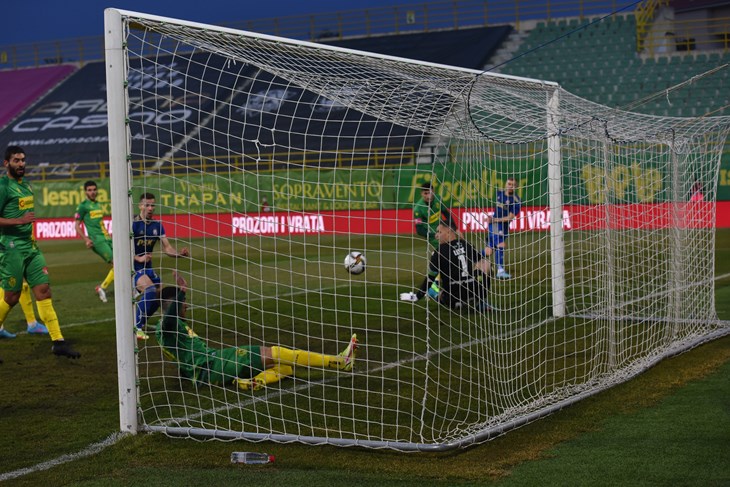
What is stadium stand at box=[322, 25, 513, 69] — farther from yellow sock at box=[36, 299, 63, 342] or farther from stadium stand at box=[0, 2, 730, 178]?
yellow sock at box=[36, 299, 63, 342]

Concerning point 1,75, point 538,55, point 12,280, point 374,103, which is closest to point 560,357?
point 374,103

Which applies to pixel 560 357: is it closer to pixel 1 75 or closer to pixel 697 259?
pixel 697 259

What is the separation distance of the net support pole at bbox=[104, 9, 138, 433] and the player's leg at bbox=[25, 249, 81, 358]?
9.96 ft

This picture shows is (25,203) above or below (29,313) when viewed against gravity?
above

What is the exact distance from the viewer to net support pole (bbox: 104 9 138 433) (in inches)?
229

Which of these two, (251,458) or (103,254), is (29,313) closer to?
(103,254)

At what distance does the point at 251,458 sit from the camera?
205 inches

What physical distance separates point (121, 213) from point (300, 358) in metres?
2.08

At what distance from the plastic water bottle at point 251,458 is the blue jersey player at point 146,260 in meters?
1.57

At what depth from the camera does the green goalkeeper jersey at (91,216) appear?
537 inches

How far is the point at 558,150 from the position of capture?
366 inches

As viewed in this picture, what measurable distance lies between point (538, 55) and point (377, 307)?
2442 centimetres

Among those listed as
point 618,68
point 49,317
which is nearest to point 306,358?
point 49,317

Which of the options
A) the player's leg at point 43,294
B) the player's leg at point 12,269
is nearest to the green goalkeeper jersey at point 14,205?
the player's leg at point 12,269
